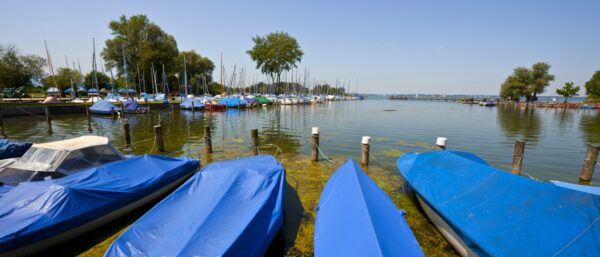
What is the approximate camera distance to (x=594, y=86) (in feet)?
214

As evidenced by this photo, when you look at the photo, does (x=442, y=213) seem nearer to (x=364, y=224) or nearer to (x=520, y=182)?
(x=520, y=182)

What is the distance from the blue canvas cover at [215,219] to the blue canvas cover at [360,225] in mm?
1203

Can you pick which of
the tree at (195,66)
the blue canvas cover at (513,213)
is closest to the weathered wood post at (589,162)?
the blue canvas cover at (513,213)

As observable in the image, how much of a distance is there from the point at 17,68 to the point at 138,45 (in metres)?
22.8

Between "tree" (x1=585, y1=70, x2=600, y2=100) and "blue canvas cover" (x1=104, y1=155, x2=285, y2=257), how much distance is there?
3807 inches

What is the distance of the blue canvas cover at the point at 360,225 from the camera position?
422 cm

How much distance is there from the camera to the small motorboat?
751 centimetres

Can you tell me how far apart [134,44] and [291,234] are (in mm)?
73754

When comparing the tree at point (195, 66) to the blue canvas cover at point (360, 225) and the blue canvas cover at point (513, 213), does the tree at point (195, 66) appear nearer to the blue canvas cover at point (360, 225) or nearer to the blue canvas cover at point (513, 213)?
the blue canvas cover at point (360, 225)

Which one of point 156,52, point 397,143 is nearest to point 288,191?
point 397,143

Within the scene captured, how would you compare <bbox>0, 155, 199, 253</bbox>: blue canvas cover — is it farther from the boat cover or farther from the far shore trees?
the far shore trees

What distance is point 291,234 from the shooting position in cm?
675

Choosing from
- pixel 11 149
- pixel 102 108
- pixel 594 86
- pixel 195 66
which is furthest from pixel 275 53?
pixel 594 86

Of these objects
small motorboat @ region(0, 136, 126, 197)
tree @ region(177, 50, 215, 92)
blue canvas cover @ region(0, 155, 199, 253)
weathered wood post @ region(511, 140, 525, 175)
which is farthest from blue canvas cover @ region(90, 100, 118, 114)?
tree @ region(177, 50, 215, 92)
